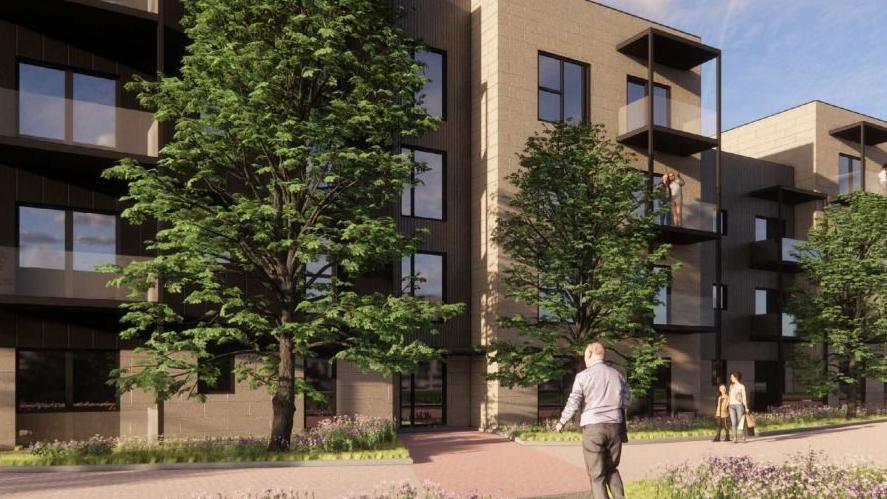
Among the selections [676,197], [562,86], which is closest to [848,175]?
[676,197]

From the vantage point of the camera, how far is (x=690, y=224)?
2536cm

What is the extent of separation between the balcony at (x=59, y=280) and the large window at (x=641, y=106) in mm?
16422

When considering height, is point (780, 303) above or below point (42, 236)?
below

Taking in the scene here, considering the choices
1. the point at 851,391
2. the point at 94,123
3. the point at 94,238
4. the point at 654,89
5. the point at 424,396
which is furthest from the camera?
the point at 654,89

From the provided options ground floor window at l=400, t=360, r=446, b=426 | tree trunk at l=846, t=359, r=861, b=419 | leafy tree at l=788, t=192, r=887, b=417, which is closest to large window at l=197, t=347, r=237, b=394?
ground floor window at l=400, t=360, r=446, b=426

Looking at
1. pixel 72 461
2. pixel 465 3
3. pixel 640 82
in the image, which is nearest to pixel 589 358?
pixel 72 461

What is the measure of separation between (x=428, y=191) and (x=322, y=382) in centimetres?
687

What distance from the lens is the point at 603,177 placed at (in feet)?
64.1

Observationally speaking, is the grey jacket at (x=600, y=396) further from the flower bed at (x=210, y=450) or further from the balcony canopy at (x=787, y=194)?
the balcony canopy at (x=787, y=194)

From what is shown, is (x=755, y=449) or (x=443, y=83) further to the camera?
(x=443, y=83)

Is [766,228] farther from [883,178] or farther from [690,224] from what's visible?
[690,224]

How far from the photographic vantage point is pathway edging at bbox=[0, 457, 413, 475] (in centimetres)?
1286

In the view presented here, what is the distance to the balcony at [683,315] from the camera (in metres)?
24.1

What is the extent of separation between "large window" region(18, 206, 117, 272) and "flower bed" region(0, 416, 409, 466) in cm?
409
